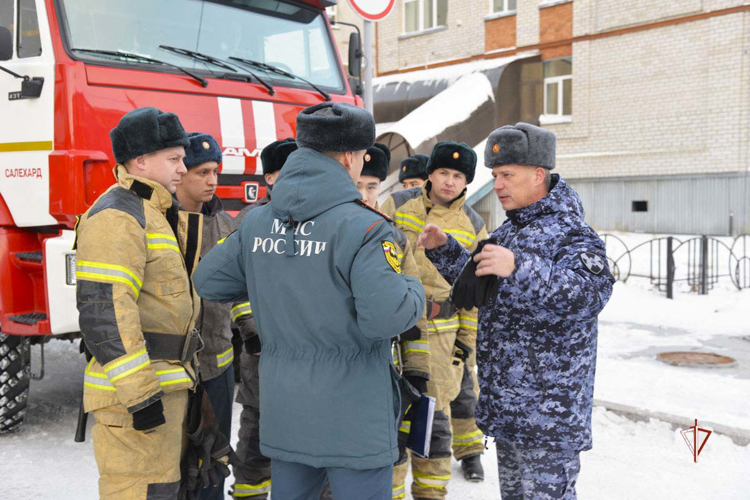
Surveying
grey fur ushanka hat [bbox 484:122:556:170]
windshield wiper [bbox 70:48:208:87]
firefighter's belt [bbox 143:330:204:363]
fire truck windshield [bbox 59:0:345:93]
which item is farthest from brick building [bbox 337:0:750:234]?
firefighter's belt [bbox 143:330:204:363]

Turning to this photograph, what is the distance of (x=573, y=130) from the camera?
57.4 feet

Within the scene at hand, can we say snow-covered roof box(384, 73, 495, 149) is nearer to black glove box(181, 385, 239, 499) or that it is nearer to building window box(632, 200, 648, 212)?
building window box(632, 200, 648, 212)

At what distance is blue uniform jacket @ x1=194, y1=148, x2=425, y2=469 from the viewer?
2.03 meters

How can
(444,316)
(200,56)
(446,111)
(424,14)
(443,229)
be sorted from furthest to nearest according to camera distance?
(424,14) < (446,111) < (200,56) < (443,229) < (444,316)

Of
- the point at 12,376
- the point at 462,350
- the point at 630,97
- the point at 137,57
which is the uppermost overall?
the point at 630,97

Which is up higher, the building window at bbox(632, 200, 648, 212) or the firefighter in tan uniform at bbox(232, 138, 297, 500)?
the building window at bbox(632, 200, 648, 212)

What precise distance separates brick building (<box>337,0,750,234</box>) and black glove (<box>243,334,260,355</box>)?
33.4 ft

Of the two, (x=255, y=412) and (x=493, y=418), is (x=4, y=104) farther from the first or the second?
(x=493, y=418)

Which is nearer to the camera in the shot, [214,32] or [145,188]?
[145,188]

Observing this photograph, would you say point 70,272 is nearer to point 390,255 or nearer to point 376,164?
point 376,164

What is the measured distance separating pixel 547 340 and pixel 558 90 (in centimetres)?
1664

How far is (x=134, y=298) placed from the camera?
257 centimetres

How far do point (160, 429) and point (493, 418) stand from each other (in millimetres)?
1262

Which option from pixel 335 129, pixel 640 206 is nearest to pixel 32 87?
pixel 335 129
